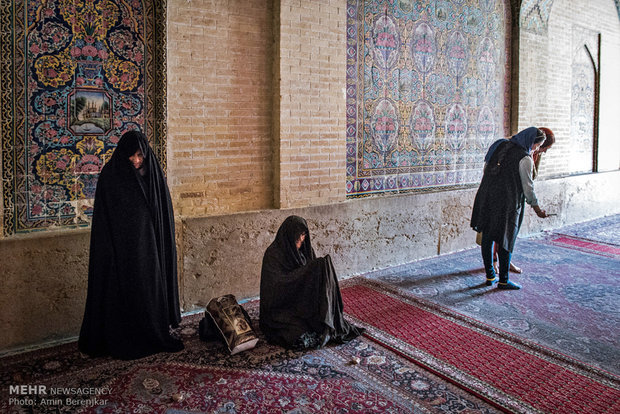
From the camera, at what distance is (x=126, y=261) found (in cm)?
374

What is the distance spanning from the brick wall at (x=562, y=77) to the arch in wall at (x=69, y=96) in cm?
563

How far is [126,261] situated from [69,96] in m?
1.42

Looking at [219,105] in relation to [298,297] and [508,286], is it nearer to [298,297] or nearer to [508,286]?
[298,297]

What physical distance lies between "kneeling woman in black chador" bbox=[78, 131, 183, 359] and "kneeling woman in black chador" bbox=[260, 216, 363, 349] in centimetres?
82

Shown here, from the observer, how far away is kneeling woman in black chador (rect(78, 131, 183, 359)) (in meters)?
3.73

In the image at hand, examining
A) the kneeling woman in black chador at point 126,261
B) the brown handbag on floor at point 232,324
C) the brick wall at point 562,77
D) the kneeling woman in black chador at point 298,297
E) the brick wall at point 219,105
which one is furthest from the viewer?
the brick wall at point 562,77

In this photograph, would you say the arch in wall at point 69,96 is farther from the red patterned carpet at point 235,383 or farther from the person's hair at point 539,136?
the person's hair at point 539,136

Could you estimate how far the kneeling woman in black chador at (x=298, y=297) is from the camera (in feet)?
13.0

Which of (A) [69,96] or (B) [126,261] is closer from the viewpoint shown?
(B) [126,261]

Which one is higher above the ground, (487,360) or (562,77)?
(562,77)

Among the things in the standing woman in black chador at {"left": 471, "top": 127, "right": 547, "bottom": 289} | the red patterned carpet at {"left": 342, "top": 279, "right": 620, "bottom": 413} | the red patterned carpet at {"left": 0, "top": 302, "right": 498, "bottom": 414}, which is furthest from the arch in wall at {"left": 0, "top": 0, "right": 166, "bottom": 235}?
the standing woman in black chador at {"left": 471, "top": 127, "right": 547, "bottom": 289}

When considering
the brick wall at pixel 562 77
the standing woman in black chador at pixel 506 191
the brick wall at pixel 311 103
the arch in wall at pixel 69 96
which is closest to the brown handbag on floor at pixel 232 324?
the arch in wall at pixel 69 96

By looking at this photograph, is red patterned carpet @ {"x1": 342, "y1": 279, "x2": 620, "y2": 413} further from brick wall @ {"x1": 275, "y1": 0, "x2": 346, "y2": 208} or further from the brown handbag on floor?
brick wall @ {"x1": 275, "y1": 0, "x2": 346, "y2": 208}

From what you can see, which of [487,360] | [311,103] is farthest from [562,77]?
[487,360]
